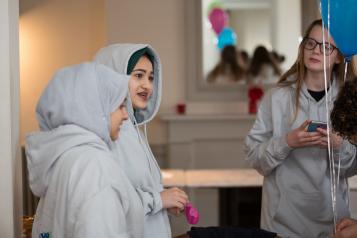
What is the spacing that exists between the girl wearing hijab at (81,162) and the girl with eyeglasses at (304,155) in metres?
0.79

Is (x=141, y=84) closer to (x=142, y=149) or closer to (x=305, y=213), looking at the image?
(x=142, y=149)

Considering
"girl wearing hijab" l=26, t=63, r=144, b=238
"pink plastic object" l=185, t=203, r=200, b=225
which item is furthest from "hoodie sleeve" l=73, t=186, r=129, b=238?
"pink plastic object" l=185, t=203, r=200, b=225

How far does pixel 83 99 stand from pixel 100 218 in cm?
30

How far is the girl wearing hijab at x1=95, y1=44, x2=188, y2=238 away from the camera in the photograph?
1.63 meters

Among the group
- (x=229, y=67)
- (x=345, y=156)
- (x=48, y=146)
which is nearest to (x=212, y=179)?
(x=229, y=67)

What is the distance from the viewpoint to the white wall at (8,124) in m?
1.60

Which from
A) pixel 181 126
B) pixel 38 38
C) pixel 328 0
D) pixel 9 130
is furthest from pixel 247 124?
pixel 9 130

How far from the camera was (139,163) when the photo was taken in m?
1.66

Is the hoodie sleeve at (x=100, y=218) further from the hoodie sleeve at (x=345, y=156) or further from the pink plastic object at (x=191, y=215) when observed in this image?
the hoodie sleeve at (x=345, y=156)

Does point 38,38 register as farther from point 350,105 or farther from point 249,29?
point 350,105

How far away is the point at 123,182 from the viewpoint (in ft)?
4.60

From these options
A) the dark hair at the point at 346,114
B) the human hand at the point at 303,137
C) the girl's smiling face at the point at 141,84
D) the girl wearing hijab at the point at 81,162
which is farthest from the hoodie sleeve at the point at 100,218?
the human hand at the point at 303,137

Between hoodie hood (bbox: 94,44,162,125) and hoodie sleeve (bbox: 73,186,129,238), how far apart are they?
49 centimetres

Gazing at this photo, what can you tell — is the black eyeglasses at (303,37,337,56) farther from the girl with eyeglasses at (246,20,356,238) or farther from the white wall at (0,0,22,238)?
the white wall at (0,0,22,238)
